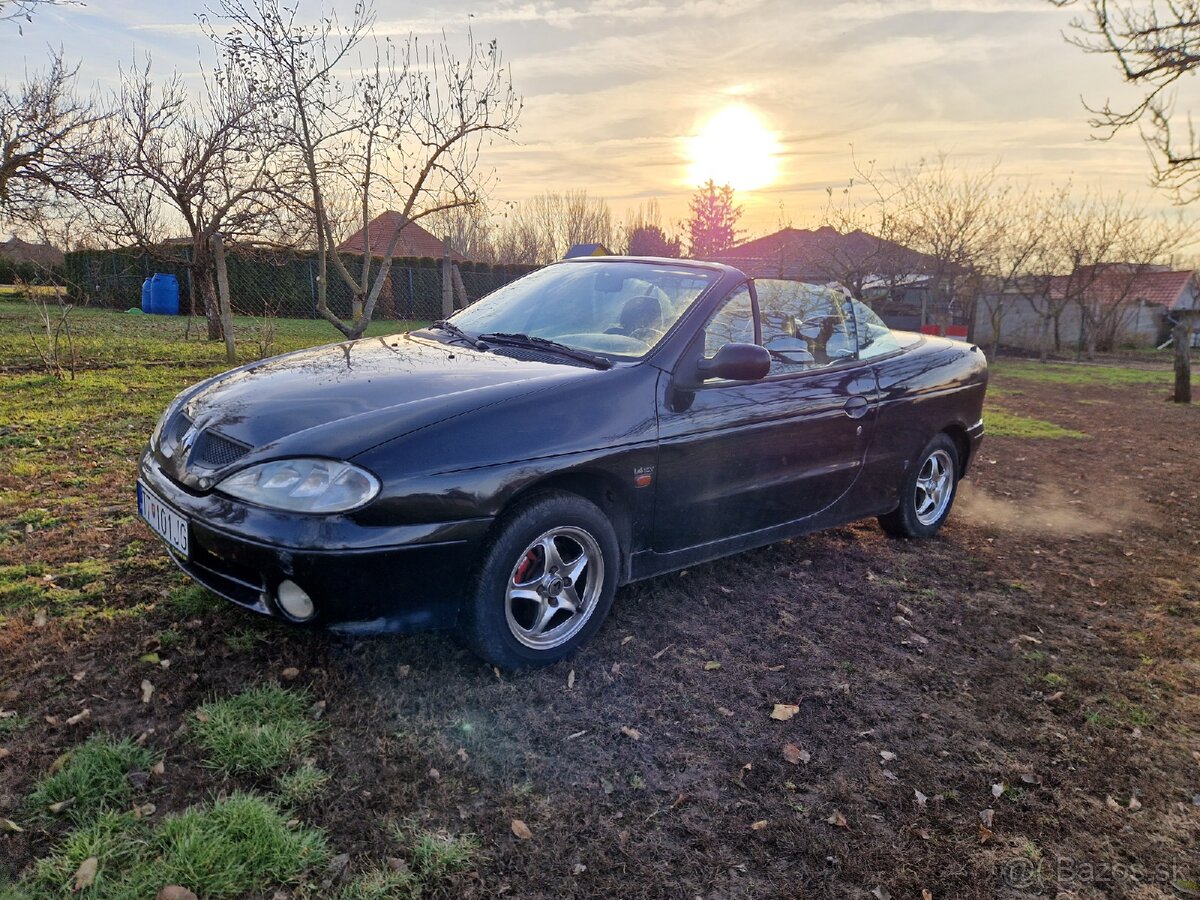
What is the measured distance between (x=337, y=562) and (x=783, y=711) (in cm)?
175

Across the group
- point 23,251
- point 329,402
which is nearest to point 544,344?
point 329,402

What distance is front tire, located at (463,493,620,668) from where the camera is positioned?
2760 millimetres

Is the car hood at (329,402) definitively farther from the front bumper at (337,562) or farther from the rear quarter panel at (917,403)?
the rear quarter panel at (917,403)

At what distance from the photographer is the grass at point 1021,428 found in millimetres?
9594

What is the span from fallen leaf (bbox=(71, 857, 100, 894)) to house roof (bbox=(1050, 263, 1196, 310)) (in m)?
28.4

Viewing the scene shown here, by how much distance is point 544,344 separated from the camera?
3.57 m

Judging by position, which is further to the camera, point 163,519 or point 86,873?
point 163,519

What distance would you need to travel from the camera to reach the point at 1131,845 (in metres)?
2.37

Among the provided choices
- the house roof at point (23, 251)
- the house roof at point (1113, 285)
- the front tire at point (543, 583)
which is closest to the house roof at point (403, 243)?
the house roof at point (23, 251)

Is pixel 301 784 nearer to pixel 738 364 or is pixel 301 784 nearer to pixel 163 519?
pixel 163 519

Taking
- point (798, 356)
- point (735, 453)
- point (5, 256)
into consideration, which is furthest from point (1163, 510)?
point (5, 256)

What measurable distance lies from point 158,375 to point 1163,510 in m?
10.5

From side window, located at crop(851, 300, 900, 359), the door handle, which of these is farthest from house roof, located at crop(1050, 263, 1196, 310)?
the door handle

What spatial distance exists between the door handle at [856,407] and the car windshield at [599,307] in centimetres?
104
